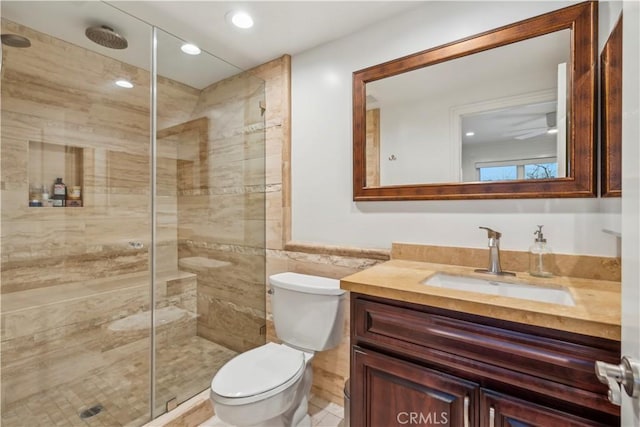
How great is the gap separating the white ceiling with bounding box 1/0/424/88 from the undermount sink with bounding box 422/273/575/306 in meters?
1.38

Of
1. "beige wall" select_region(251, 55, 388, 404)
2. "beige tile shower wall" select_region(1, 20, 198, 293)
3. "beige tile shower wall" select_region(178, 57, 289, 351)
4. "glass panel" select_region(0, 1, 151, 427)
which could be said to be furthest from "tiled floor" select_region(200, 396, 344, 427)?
"beige tile shower wall" select_region(1, 20, 198, 293)

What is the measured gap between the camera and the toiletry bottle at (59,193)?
1957 millimetres

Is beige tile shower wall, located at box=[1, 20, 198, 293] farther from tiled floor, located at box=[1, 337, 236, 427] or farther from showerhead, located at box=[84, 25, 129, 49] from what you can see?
tiled floor, located at box=[1, 337, 236, 427]

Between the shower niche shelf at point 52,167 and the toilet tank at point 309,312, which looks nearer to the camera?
the toilet tank at point 309,312

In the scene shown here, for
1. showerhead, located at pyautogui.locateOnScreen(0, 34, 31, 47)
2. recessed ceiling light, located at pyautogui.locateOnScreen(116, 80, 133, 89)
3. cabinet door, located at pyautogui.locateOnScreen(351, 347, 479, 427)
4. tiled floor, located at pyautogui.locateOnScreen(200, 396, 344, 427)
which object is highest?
showerhead, located at pyautogui.locateOnScreen(0, 34, 31, 47)

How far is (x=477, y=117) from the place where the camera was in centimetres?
140

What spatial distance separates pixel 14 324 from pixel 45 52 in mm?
1648

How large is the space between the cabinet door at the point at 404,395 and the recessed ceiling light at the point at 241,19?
68.2 inches

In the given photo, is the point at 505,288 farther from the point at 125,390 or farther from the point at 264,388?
the point at 125,390

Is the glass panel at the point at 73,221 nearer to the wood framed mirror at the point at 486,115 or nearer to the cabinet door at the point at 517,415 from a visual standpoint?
the wood framed mirror at the point at 486,115

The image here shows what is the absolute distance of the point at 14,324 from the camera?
171 centimetres

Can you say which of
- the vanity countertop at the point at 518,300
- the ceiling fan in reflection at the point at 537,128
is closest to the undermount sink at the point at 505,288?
the vanity countertop at the point at 518,300

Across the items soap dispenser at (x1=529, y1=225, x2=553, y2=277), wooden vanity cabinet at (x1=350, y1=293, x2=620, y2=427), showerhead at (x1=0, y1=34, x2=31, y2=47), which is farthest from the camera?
showerhead at (x1=0, y1=34, x2=31, y2=47)

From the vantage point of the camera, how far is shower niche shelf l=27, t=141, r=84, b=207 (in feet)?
6.09
